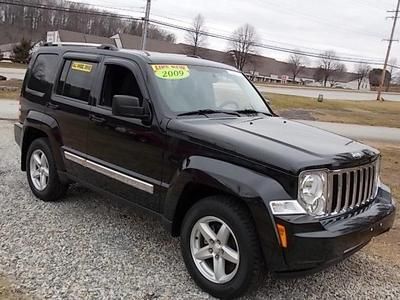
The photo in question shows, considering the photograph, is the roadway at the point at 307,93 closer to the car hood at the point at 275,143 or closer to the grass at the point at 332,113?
the grass at the point at 332,113

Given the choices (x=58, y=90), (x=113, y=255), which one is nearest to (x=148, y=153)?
(x=113, y=255)

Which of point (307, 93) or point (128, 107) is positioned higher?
point (128, 107)

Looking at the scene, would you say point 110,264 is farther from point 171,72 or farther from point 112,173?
point 171,72

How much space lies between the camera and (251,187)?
10.4 ft

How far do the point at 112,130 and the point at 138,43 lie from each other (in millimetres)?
68169

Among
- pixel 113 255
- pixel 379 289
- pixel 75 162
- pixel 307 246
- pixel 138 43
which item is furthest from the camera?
pixel 138 43

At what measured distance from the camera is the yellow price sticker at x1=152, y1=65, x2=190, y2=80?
428 centimetres

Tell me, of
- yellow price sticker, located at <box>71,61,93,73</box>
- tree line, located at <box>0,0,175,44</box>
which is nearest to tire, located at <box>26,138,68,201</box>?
yellow price sticker, located at <box>71,61,93,73</box>

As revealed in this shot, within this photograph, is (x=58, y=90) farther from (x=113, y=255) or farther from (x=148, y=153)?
(x=113, y=255)

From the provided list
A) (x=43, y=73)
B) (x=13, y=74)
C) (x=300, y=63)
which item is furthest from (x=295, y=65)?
(x=43, y=73)

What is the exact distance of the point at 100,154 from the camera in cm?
453

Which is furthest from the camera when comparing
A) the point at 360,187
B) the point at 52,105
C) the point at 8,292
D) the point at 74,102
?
the point at 52,105

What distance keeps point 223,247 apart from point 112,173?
1.48 metres

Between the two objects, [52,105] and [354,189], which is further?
[52,105]
